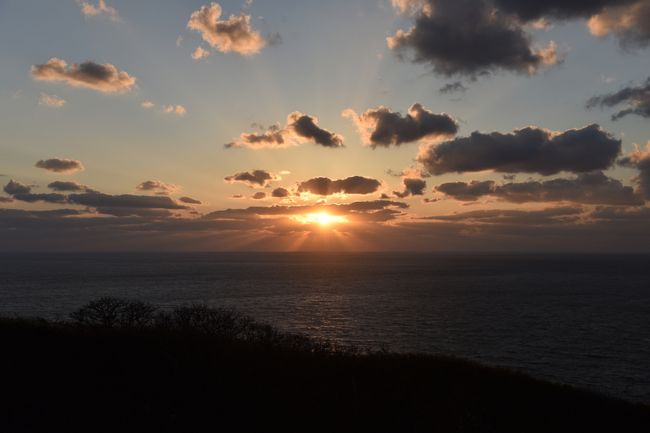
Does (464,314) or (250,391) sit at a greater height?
(250,391)

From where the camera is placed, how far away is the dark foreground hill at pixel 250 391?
55.3 feet

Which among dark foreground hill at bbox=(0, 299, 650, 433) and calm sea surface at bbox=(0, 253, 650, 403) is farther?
calm sea surface at bbox=(0, 253, 650, 403)

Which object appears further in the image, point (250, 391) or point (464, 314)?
point (464, 314)

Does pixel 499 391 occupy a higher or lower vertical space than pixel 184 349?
lower

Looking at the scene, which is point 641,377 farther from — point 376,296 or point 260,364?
point 376,296

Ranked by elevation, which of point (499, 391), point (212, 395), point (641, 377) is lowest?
point (641, 377)

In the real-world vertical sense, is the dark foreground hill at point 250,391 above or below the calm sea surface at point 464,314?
above

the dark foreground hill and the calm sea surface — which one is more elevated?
the dark foreground hill

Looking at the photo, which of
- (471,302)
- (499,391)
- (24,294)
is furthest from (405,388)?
(24,294)

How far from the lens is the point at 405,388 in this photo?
21984 mm

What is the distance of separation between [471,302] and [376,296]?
27.9 m

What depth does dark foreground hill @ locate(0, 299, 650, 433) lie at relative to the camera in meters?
16.9

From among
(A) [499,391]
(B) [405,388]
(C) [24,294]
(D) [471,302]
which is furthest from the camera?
(C) [24,294]

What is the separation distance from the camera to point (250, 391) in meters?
19.8
